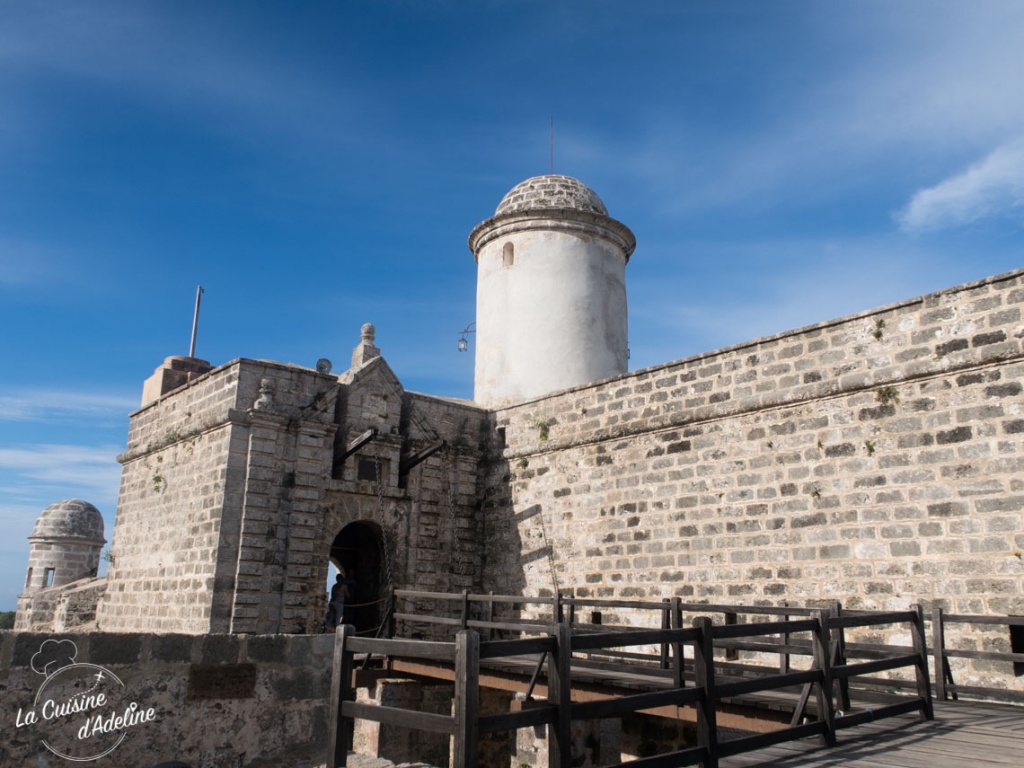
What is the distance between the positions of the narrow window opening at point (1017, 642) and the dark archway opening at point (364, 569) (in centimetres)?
825

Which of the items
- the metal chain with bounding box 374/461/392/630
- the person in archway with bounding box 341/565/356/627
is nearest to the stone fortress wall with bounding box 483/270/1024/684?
the metal chain with bounding box 374/461/392/630

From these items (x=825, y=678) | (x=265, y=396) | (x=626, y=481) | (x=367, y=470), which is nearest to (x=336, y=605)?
(x=367, y=470)

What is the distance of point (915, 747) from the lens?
16.9 feet

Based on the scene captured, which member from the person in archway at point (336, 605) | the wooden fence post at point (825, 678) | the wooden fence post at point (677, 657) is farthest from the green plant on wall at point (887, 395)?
the person in archway at point (336, 605)

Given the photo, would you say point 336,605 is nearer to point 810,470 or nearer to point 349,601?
point 349,601

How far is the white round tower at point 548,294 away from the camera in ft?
52.3

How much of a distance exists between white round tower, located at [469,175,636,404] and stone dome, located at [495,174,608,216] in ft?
0.08

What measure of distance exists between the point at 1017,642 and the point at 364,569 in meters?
9.43

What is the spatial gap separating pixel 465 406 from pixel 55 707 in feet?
32.0

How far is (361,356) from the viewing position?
13641 millimetres

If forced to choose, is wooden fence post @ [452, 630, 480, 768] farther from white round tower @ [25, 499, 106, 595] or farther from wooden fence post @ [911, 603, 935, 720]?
white round tower @ [25, 499, 106, 595]

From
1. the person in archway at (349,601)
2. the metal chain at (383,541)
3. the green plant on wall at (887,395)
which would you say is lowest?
the person in archway at (349,601)

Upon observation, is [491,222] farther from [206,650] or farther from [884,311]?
[206,650]

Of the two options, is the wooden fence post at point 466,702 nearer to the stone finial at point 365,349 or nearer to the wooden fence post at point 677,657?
the wooden fence post at point 677,657
